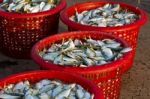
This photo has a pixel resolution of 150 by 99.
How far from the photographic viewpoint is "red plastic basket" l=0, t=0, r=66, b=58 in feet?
17.2

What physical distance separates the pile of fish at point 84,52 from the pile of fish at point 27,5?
4.15ft

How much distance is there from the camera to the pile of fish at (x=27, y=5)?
17.8ft

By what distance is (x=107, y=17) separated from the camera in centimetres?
520

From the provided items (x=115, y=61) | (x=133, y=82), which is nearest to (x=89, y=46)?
(x=115, y=61)

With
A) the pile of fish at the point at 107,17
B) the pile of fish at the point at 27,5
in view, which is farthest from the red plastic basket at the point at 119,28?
the pile of fish at the point at 27,5

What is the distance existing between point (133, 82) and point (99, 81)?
1362 millimetres

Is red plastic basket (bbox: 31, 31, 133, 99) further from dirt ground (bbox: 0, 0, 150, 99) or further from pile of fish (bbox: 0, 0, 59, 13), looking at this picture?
pile of fish (bbox: 0, 0, 59, 13)

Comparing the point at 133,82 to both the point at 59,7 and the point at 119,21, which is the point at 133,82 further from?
the point at 59,7

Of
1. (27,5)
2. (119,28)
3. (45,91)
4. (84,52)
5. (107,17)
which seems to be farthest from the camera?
(27,5)

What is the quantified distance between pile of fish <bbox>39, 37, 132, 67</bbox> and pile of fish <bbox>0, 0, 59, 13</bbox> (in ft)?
4.15

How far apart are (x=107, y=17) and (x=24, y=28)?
1.17 meters

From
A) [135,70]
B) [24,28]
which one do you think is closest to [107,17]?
[135,70]

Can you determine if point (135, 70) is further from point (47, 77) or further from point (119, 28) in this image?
point (47, 77)

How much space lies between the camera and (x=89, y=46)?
13.7 feet
